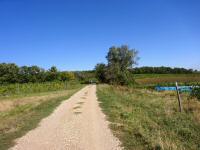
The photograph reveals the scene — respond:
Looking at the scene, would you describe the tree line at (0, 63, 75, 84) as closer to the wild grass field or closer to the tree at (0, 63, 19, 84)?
the tree at (0, 63, 19, 84)

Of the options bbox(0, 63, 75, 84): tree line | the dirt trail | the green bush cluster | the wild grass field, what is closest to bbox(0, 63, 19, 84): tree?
bbox(0, 63, 75, 84): tree line

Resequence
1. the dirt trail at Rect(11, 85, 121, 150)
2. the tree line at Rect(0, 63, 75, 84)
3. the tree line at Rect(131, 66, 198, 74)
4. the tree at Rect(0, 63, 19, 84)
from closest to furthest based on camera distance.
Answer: the dirt trail at Rect(11, 85, 121, 150) < the tree at Rect(0, 63, 19, 84) < the tree line at Rect(0, 63, 75, 84) < the tree line at Rect(131, 66, 198, 74)

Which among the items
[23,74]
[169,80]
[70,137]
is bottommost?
[70,137]

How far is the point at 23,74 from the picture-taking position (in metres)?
97.0

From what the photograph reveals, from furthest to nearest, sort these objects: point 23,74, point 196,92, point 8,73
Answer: point 23,74, point 8,73, point 196,92

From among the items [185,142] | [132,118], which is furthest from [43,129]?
[185,142]

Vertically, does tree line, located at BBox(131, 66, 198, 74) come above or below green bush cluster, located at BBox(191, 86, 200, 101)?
above

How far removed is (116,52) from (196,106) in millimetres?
76155

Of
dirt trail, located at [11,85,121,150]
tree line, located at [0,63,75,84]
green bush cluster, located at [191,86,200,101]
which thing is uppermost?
tree line, located at [0,63,75,84]

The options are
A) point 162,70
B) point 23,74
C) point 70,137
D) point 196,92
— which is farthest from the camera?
point 162,70

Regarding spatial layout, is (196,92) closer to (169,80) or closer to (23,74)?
(169,80)

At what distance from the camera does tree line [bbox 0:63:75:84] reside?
89.9m

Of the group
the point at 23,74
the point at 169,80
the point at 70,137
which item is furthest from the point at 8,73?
the point at 70,137

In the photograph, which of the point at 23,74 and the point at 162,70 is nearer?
the point at 23,74
